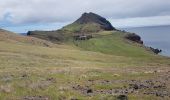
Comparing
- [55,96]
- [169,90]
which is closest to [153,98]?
[169,90]

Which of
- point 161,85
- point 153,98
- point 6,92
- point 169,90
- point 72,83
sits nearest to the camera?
point 153,98

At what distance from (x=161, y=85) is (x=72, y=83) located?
9.47 metres

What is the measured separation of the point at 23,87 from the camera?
36.8 meters

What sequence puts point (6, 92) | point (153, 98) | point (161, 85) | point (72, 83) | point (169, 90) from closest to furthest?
point (153, 98), point (6, 92), point (169, 90), point (161, 85), point (72, 83)

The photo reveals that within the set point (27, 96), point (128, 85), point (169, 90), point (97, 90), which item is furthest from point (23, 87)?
point (169, 90)

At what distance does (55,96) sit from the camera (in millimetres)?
31688

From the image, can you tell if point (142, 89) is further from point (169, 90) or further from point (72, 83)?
point (72, 83)

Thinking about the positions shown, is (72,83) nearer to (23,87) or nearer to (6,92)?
(23,87)

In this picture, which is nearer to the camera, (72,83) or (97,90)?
(97,90)

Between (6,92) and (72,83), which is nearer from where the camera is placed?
(6,92)

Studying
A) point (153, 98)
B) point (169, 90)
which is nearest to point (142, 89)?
point (169, 90)

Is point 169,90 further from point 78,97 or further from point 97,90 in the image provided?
point 78,97

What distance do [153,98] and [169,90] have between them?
529 cm

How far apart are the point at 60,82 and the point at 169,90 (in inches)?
492
